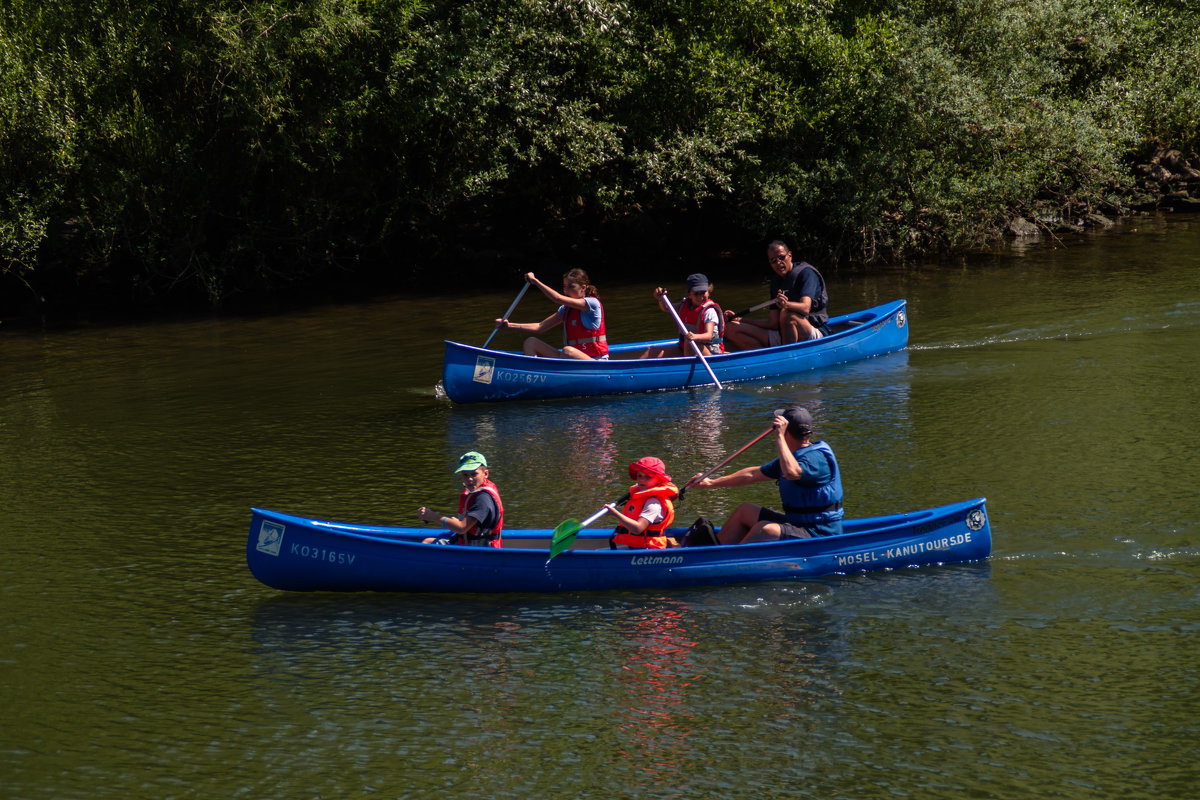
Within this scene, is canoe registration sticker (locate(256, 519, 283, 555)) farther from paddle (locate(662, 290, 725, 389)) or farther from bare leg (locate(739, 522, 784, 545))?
paddle (locate(662, 290, 725, 389))

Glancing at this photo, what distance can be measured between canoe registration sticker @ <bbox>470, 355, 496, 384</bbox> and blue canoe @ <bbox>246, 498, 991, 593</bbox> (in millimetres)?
6126

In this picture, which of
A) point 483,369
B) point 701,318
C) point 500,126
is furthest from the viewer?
point 500,126

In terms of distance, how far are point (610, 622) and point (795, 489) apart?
Answer: 1.81 metres

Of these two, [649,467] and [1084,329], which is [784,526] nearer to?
[649,467]

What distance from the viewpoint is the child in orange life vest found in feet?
31.0

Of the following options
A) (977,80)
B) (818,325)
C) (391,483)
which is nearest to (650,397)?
(818,325)

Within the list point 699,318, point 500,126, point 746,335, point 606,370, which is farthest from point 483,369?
point 500,126

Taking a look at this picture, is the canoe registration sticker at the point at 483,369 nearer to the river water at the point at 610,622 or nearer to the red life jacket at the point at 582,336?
the river water at the point at 610,622

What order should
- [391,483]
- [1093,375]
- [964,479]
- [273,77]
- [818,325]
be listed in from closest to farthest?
[964,479] < [391,483] < [1093,375] < [818,325] < [273,77]

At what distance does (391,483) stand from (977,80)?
1667 cm

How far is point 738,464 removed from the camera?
12.6 metres

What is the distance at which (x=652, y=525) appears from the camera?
9.45m

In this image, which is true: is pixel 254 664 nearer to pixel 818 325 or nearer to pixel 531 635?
pixel 531 635

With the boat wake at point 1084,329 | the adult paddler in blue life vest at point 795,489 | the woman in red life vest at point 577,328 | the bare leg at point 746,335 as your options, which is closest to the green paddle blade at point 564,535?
the adult paddler in blue life vest at point 795,489
